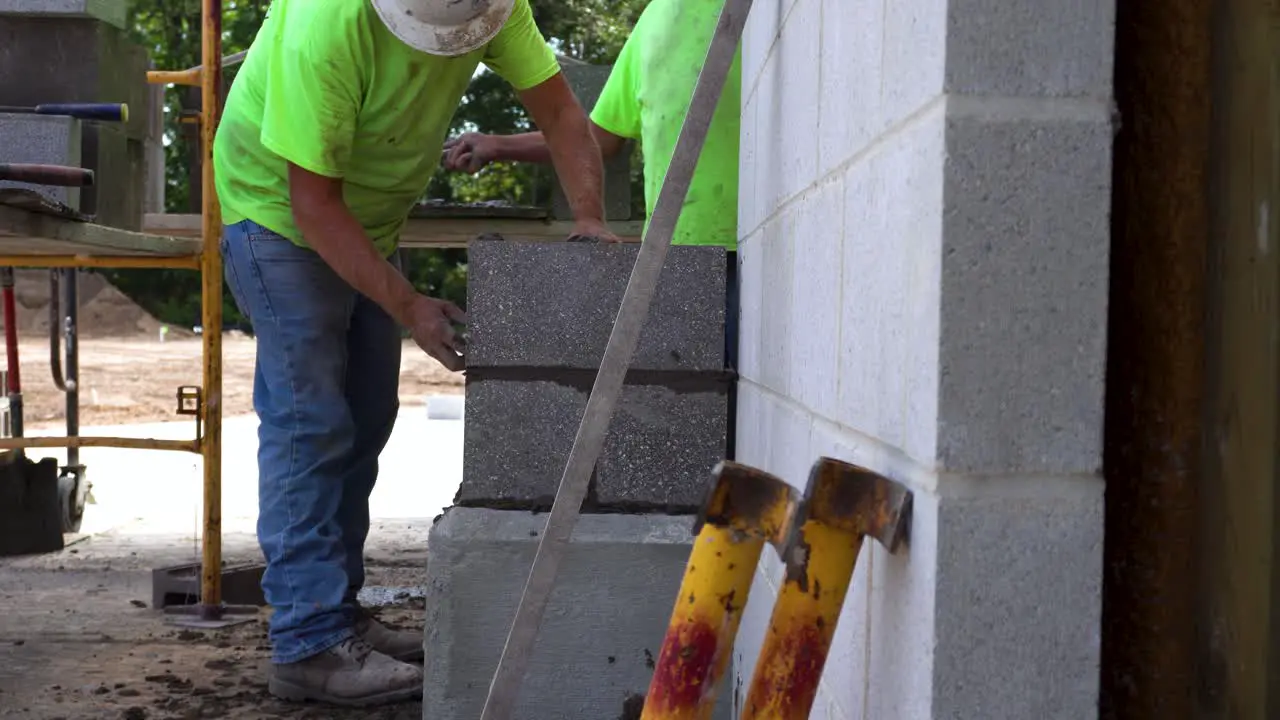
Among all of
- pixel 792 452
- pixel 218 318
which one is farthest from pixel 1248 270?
pixel 218 318

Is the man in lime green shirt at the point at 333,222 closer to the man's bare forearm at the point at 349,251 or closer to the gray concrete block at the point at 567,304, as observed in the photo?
the man's bare forearm at the point at 349,251

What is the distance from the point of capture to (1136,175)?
4.02 feet

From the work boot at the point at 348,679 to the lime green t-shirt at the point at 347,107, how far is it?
98 centimetres

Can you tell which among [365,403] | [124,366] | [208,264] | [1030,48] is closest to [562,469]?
[365,403]

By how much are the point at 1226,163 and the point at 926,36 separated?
0.95 feet

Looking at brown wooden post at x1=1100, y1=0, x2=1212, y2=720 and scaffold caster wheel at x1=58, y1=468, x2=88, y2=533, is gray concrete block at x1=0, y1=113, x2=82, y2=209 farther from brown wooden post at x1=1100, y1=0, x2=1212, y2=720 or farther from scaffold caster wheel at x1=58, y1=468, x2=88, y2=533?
brown wooden post at x1=1100, y1=0, x2=1212, y2=720

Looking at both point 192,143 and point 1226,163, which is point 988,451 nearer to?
point 1226,163

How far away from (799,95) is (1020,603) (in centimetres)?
106

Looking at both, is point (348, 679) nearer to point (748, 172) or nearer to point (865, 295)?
point (748, 172)

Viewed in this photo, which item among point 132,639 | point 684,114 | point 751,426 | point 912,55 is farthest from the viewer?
point 132,639

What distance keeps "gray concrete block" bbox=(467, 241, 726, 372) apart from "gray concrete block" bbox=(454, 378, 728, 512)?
0.06m

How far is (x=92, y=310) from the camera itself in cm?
2567

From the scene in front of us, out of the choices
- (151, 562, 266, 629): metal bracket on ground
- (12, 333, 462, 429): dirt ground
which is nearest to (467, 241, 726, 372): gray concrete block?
(151, 562, 266, 629): metal bracket on ground

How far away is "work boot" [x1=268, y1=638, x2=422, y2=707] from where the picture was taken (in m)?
3.25
